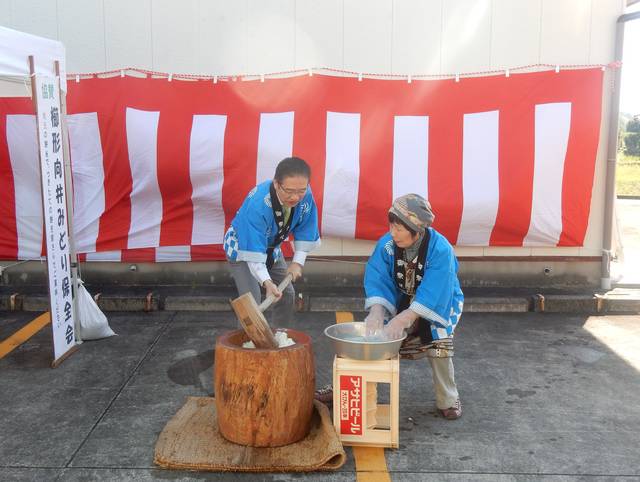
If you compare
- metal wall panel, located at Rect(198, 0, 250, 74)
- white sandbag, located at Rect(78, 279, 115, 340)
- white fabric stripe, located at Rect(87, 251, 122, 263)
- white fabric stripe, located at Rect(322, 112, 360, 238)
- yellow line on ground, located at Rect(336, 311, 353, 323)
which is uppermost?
→ metal wall panel, located at Rect(198, 0, 250, 74)

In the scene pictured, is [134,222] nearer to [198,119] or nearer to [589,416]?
[198,119]

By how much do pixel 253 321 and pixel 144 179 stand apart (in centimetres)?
374

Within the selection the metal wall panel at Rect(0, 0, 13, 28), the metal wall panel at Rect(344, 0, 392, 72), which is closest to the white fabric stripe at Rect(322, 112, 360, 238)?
the metal wall panel at Rect(344, 0, 392, 72)

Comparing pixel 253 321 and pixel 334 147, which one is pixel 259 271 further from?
pixel 334 147

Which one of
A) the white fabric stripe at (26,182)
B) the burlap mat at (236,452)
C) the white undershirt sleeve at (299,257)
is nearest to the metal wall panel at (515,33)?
the white undershirt sleeve at (299,257)

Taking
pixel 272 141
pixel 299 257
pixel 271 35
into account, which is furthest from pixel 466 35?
pixel 299 257

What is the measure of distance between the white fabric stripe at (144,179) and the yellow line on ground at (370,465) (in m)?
3.99

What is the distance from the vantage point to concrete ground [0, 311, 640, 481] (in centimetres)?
352

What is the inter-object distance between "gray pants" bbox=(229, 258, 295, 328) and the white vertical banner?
152 cm

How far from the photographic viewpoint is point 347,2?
6711 millimetres

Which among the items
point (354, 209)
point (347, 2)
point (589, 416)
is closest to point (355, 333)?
point (589, 416)

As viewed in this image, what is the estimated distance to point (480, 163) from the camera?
6.76 m

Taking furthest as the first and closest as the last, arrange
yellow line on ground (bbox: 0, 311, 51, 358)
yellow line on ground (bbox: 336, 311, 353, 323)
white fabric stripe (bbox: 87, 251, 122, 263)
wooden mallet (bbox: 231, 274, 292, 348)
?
1. white fabric stripe (bbox: 87, 251, 122, 263)
2. yellow line on ground (bbox: 336, 311, 353, 323)
3. yellow line on ground (bbox: 0, 311, 51, 358)
4. wooden mallet (bbox: 231, 274, 292, 348)

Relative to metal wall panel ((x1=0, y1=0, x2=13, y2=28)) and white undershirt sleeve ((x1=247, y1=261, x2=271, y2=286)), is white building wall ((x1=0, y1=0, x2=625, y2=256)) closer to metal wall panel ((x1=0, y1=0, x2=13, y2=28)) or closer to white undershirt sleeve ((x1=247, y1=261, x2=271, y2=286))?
metal wall panel ((x1=0, y1=0, x2=13, y2=28))
